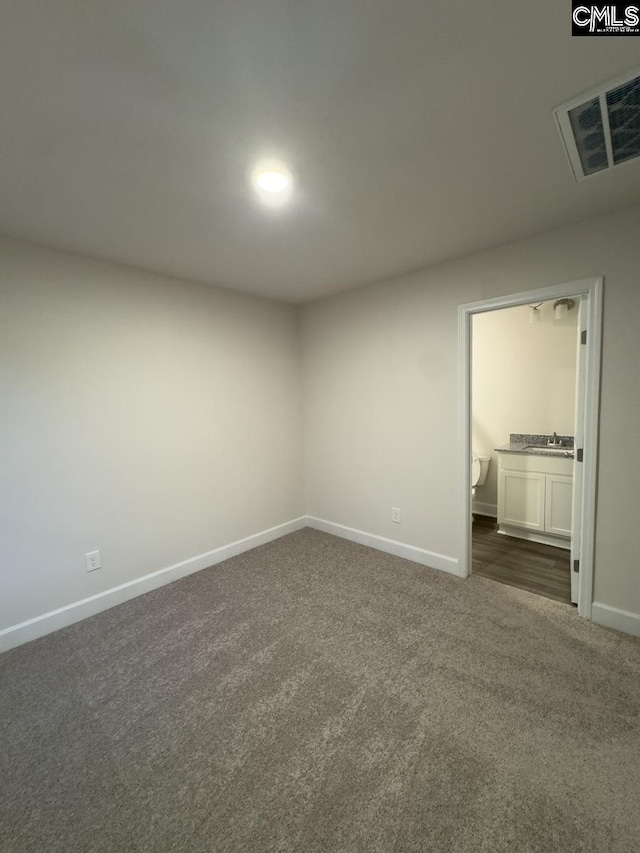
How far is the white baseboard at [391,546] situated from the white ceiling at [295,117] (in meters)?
2.43

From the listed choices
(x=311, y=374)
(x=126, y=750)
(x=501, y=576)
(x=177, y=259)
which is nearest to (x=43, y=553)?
(x=126, y=750)

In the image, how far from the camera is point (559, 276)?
2219 millimetres

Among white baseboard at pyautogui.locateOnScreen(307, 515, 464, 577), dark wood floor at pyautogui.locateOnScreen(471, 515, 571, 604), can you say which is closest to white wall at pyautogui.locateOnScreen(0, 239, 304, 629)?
white baseboard at pyautogui.locateOnScreen(307, 515, 464, 577)

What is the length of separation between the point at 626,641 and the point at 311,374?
3.12 m

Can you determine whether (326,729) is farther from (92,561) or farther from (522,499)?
(522,499)

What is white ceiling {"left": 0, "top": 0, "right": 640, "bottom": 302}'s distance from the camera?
0.96 m

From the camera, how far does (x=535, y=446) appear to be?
3.85 meters

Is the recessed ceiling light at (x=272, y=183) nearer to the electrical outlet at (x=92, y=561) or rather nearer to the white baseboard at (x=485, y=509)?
the electrical outlet at (x=92, y=561)

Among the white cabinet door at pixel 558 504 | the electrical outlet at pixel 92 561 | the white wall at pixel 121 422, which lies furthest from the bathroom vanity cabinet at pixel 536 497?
the electrical outlet at pixel 92 561

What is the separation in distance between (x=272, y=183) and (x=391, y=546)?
2889 millimetres

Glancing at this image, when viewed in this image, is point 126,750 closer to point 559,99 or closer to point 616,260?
point 559,99

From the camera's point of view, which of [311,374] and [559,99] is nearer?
[559,99]

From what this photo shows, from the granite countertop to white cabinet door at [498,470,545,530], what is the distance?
21 centimetres

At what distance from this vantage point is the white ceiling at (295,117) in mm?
965
